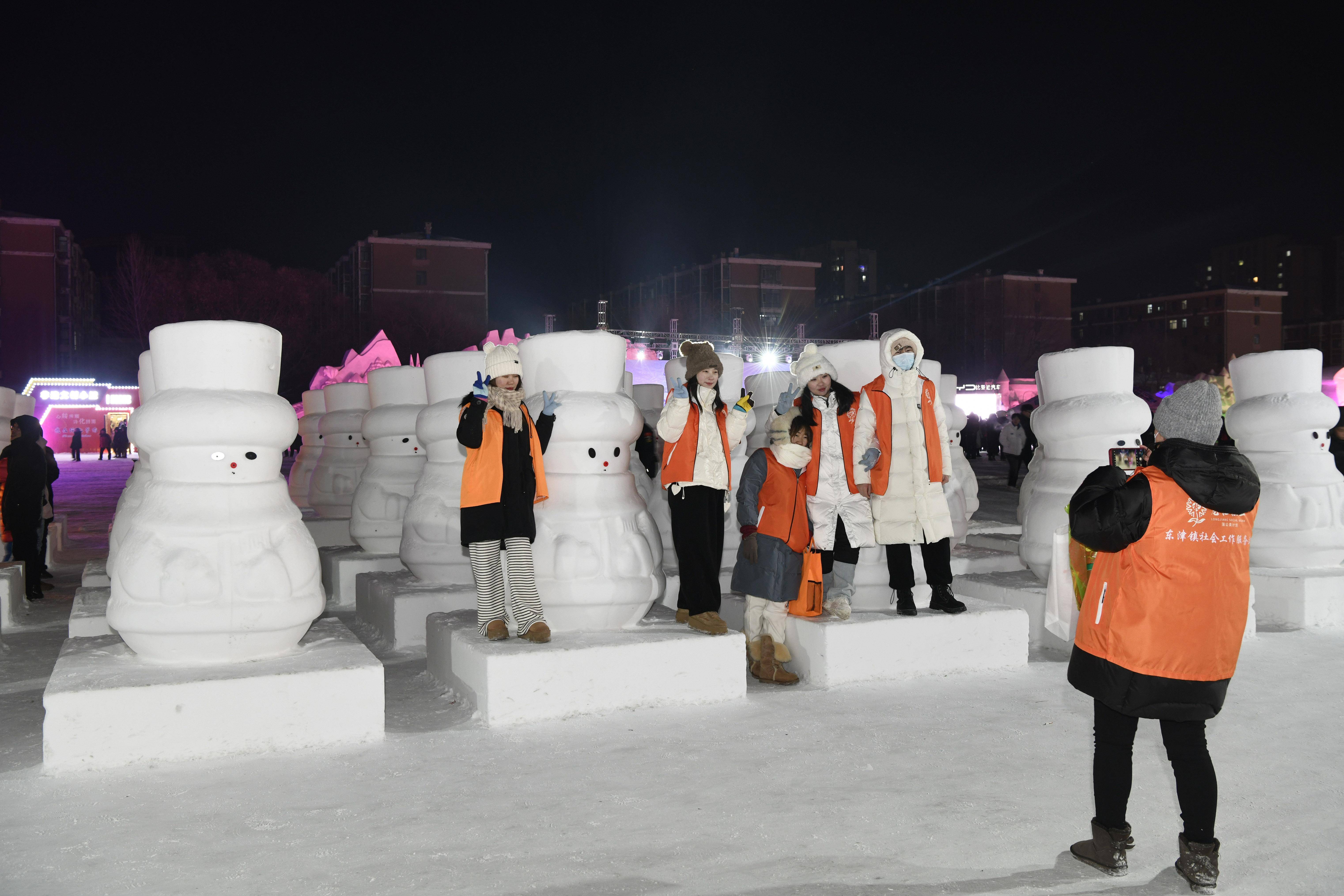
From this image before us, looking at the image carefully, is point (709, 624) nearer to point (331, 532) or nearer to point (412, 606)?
point (412, 606)

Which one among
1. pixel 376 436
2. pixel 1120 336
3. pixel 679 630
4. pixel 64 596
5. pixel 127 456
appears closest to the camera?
pixel 679 630

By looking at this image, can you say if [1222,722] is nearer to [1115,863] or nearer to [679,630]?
[1115,863]

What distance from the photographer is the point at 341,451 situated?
9180mm

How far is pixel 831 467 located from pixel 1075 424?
6.10ft

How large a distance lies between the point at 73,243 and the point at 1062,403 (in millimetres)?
44520

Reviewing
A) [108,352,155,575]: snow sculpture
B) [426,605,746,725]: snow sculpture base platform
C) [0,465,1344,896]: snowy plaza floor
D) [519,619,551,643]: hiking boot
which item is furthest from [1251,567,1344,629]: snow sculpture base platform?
[108,352,155,575]: snow sculpture

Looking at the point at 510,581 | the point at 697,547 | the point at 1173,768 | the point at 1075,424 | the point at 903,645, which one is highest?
the point at 1075,424

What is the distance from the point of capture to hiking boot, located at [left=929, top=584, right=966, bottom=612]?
5180 mm

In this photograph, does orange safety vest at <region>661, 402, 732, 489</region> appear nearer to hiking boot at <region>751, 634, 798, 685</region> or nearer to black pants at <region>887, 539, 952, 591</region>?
hiking boot at <region>751, 634, 798, 685</region>

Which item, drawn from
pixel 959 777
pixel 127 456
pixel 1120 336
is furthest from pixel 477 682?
pixel 1120 336

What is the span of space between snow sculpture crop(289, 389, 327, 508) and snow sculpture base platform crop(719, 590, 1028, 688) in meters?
7.03

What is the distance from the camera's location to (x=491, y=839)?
121 inches

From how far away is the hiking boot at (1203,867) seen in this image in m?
2.68

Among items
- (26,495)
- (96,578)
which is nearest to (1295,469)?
(96,578)
